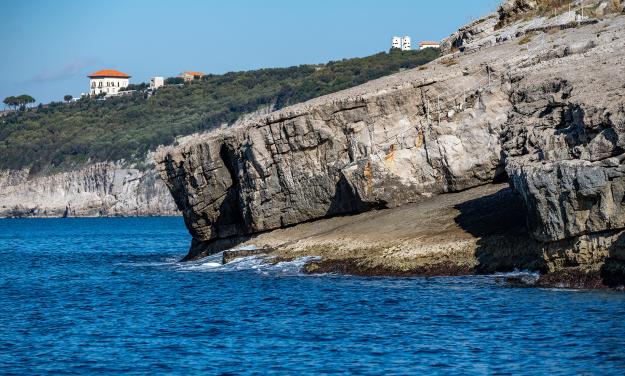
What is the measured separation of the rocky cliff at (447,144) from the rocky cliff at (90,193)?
124 m

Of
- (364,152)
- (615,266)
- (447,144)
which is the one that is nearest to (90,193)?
(364,152)

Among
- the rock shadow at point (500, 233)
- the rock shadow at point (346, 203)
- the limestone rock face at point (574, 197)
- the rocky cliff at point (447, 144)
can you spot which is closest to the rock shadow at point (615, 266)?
the rocky cliff at point (447, 144)

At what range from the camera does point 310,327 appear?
102ft

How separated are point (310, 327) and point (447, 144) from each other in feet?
58.3

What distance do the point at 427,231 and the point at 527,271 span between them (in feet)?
19.2

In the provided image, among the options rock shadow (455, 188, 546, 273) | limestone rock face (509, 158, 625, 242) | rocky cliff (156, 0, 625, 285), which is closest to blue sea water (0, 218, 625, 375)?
rock shadow (455, 188, 546, 273)

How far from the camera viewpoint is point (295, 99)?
182000mm

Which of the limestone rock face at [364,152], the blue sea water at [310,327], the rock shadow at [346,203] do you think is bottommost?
the blue sea water at [310,327]

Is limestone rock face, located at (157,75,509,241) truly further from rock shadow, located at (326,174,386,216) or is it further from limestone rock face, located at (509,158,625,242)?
limestone rock face, located at (509,158,625,242)

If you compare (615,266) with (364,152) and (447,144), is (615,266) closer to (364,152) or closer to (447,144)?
(447,144)

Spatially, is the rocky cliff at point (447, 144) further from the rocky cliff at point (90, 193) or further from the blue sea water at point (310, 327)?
the rocky cliff at point (90, 193)

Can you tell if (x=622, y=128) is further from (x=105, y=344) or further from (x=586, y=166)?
(x=105, y=344)

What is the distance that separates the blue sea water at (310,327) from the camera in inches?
1014

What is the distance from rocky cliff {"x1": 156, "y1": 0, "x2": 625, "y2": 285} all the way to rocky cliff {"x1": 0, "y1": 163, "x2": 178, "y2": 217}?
123643 mm
